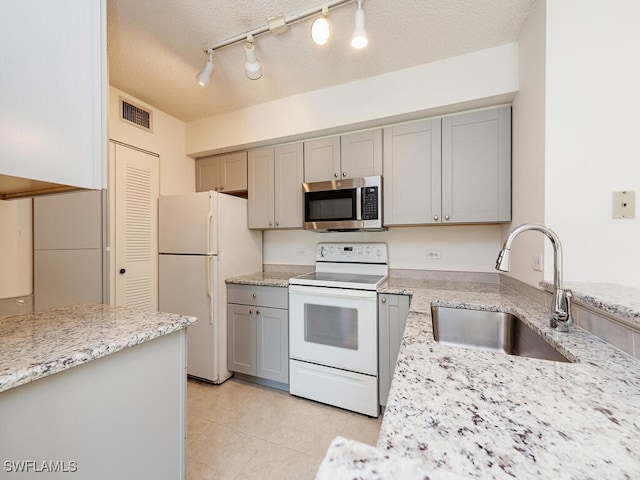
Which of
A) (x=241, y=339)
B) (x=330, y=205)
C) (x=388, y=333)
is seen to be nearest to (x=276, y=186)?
(x=330, y=205)

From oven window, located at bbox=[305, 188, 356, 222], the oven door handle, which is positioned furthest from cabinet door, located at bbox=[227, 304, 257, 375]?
oven window, located at bbox=[305, 188, 356, 222]

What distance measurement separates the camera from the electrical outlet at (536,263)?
1.33 m

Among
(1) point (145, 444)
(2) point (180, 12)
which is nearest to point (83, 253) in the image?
(1) point (145, 444)

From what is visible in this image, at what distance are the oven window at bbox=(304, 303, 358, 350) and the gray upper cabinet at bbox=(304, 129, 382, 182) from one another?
112cm

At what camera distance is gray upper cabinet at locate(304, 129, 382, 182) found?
7.08 feet

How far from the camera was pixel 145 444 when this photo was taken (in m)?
0.96

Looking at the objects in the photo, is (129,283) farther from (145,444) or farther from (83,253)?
(145,444)

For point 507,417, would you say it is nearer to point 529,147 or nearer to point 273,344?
point 529,147

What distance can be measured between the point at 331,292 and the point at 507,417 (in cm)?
151

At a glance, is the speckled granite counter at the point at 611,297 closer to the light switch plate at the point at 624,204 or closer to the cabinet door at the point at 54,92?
the light switch plate at the point at 624,204

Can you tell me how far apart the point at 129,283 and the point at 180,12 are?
2040 millimetres

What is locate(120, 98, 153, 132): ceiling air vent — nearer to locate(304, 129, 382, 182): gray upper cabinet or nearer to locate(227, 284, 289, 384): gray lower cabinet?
locate(304, 129, 382, 182): gray upper cabinet

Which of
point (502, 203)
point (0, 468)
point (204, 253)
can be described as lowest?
point (0, 468)

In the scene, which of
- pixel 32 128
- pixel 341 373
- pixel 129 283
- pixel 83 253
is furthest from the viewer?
pixel 129 283
